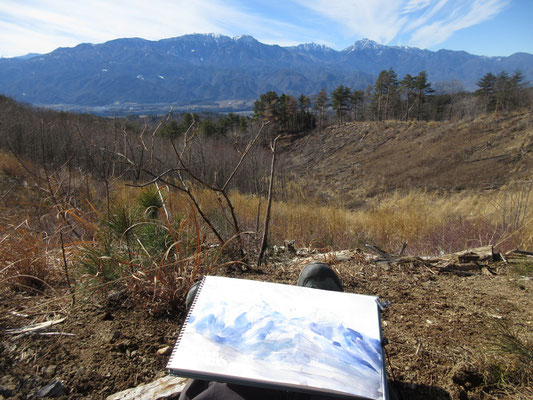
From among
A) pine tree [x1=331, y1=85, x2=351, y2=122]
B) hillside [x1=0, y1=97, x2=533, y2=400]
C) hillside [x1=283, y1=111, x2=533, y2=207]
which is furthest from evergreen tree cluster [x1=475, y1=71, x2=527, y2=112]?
hillside [x1=0, y1=97, x2=533, y2=400]

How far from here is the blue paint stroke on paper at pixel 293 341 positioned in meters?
0.96

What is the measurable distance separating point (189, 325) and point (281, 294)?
1.29ft

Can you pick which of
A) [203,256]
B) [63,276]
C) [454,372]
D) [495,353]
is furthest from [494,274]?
[63,276]

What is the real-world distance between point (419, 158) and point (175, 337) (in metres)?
26.1

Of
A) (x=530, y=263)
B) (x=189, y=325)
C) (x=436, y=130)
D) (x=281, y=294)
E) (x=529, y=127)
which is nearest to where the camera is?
(x=189, y=325)

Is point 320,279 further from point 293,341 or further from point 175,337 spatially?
point 175,337

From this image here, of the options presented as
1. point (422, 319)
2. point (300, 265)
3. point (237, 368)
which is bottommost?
point (300, 265)

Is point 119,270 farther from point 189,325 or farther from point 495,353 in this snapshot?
point 495,353

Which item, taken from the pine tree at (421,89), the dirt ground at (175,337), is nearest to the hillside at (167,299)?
the dirt ground at (175,337)

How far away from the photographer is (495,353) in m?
1.42

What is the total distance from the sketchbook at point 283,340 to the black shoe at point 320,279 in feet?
1.15

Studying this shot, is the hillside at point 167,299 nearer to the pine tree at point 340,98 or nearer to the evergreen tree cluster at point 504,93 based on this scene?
the evergreen tree cluster at point 504,93

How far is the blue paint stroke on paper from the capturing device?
0.96m

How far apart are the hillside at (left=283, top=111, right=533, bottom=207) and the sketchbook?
55.2ft
